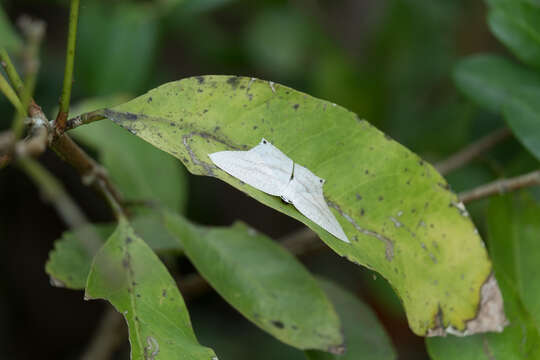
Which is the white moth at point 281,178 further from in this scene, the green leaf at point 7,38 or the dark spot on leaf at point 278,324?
the green leaf at point 7,38

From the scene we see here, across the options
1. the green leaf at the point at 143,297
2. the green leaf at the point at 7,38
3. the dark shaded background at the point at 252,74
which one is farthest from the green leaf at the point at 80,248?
the dark shaded background at the point at 252,74

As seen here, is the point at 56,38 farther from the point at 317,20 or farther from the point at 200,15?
the point at 317,20

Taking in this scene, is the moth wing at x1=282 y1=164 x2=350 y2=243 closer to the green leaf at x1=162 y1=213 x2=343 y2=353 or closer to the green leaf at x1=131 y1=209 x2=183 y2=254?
the green leaf at x1=162 y1=213 x2=343 y2=353

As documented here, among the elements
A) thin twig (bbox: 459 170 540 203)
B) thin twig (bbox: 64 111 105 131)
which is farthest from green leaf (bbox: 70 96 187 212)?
thin twig (bbox: 459 170 540 203)

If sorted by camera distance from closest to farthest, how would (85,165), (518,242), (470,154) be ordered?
(85,165) → (518,242) → (470,154)

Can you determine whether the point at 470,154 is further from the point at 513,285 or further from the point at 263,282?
the point at 263,282

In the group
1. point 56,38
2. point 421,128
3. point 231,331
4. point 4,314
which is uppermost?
point 56,38

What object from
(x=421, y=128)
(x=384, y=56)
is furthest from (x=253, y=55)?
(x=421, y=128)

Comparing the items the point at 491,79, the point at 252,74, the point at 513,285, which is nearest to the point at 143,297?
the point at 513,285
